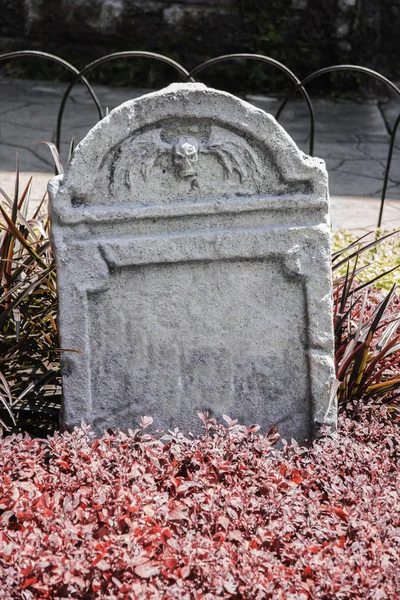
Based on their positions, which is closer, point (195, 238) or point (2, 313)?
point (195, 238)

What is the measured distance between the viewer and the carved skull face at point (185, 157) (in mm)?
2123

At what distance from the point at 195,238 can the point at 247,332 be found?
0.33m

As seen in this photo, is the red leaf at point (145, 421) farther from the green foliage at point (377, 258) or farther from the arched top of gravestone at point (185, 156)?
the green foliage at point (377, 258)

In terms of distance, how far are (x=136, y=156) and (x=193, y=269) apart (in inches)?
14.6

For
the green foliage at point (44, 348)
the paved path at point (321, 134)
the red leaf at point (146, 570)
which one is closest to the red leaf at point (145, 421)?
the green foliage at point (44, 348)

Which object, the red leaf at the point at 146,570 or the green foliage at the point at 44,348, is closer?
the red leaf at the point at 146,570

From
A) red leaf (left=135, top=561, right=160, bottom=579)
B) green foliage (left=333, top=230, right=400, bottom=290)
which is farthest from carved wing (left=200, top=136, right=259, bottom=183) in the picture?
green foliage (left=333, top=230, right=400, bottom=290)

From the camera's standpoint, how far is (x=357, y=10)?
6969 millimetres

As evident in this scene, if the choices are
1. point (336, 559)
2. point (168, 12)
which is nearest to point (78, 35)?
point (168, 12)

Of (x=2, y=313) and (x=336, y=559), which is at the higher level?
(x=2, y=313)

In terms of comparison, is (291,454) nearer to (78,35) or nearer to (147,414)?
(147,414)

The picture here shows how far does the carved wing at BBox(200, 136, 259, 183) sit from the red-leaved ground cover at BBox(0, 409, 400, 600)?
722 mm

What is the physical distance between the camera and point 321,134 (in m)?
6.20

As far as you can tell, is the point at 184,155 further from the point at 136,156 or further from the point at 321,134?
the point at 321,134
